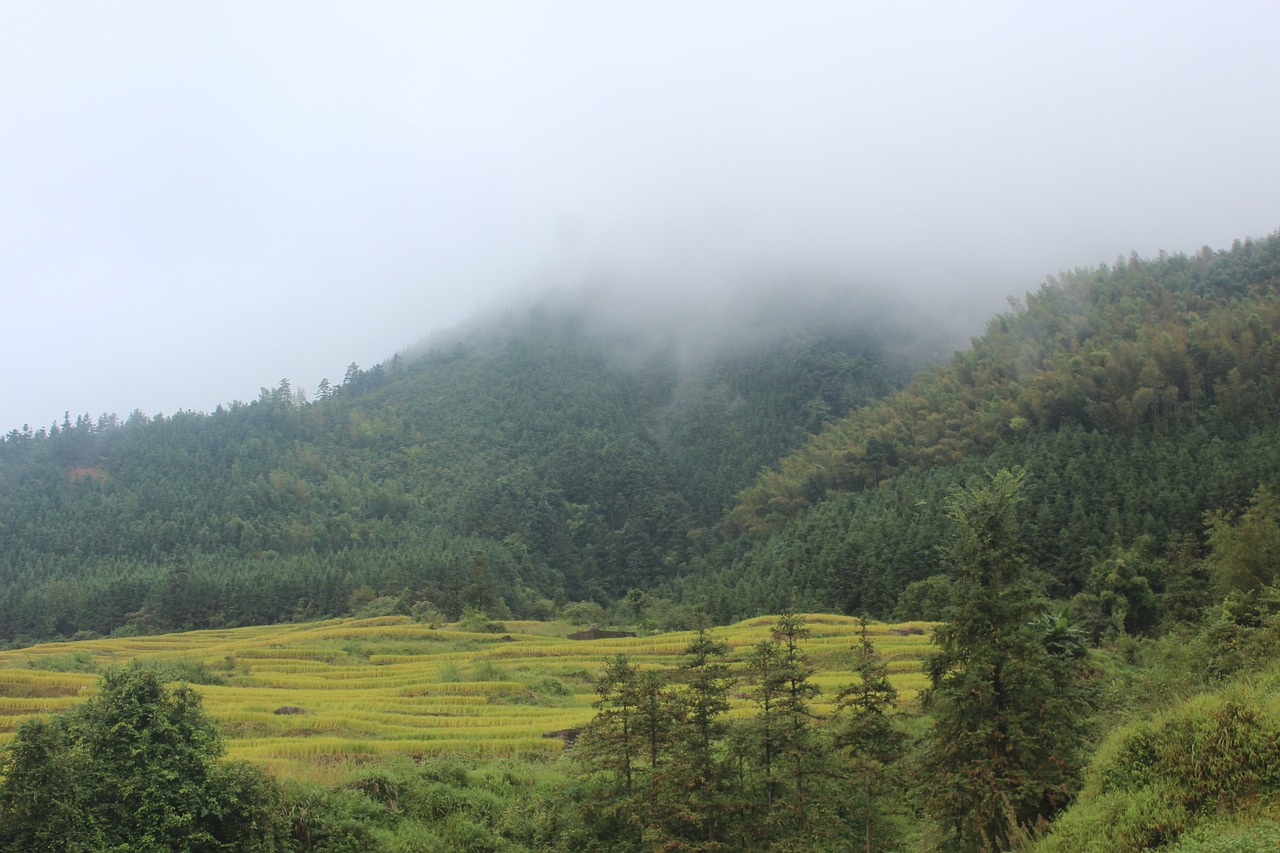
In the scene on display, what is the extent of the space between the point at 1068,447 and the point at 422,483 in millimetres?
94128

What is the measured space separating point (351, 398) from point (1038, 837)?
6738 inches

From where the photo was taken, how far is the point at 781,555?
270 ft

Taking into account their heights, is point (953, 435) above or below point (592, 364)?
below

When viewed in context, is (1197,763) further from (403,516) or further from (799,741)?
(403,516)

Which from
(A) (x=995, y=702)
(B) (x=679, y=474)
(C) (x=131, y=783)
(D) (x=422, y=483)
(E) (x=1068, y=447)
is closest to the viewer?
(C) (x=131, y=783)

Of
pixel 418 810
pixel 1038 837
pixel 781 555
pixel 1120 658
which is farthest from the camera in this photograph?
pixel 781 555

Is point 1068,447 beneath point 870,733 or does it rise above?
above

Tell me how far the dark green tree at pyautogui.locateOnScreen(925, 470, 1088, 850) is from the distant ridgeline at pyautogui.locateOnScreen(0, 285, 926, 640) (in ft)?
206

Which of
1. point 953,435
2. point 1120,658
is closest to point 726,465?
point 953,435

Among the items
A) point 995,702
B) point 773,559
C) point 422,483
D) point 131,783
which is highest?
point 422,483

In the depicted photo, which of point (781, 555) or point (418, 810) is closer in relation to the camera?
point (418, 810)

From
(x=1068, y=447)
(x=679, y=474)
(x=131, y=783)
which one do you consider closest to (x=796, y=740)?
(x=131, y=783)

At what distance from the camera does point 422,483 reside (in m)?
129

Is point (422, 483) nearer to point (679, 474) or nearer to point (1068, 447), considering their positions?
point (679, 474)
